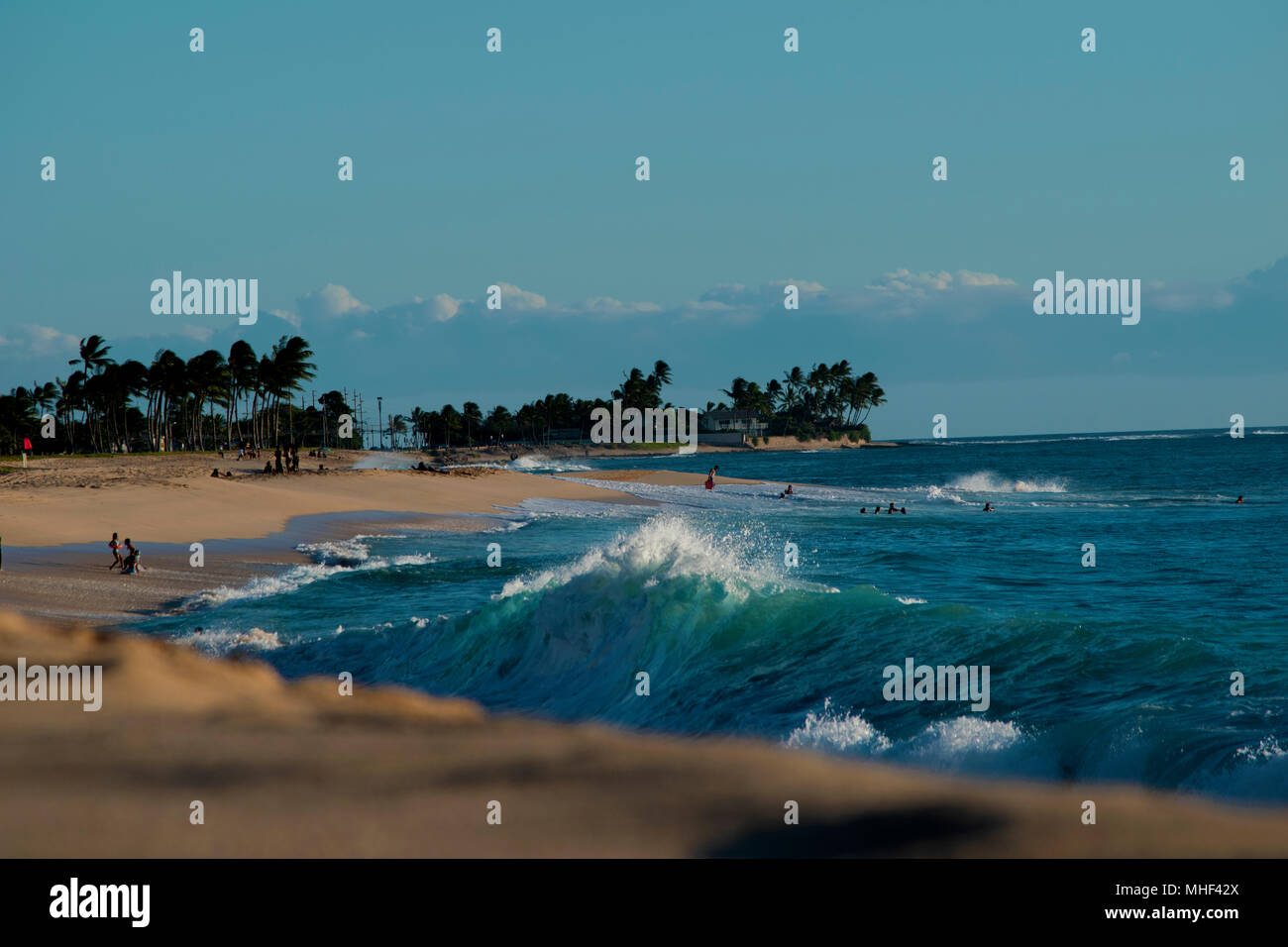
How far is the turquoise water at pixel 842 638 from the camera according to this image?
31.7 feet

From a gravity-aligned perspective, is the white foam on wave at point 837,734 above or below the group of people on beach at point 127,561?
below

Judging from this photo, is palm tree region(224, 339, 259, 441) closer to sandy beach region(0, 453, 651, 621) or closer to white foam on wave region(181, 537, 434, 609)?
sandy beach region(0, 453, 651, 621)

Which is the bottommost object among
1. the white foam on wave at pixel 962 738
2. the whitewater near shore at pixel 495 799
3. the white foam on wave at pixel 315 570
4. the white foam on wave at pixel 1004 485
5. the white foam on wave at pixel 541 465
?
the whitewater near shore at pixel 495 799

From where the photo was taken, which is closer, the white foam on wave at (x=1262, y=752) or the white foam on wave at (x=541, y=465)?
the white foam on wave at (x=1262, y=752)

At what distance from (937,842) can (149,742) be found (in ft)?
26.1

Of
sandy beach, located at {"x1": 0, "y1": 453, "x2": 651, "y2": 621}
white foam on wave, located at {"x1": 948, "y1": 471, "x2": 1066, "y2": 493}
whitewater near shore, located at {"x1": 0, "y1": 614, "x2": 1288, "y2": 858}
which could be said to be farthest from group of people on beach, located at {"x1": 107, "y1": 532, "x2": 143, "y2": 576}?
white foam on wave, located at {"x1": 948, "y1": 471, "x2": 1066, "y2": 493}

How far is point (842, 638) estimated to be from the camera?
47.0 feet

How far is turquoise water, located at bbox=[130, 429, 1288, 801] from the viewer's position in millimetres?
9672

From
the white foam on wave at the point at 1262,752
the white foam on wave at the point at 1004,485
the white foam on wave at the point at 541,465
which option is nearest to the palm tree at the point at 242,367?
the white foam on wave at the point at 541,465

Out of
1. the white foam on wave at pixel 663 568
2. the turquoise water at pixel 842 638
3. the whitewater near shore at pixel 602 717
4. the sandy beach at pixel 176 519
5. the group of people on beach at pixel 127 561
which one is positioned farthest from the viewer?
the group of people on beach at pixel 127 561

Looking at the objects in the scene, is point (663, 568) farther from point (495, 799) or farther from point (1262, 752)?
point (1262, 752)

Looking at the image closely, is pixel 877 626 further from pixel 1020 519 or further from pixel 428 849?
pixel 1020 519

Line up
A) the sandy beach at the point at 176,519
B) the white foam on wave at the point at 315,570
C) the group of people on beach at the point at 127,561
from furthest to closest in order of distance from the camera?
the group of people on beach at the point at 127,561
the white foam on wave at the point at 315,570
the sandy beach at the point at 176,519

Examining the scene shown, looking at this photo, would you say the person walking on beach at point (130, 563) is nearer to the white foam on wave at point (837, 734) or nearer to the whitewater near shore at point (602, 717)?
the whitewater near shore at point (602, 717)
